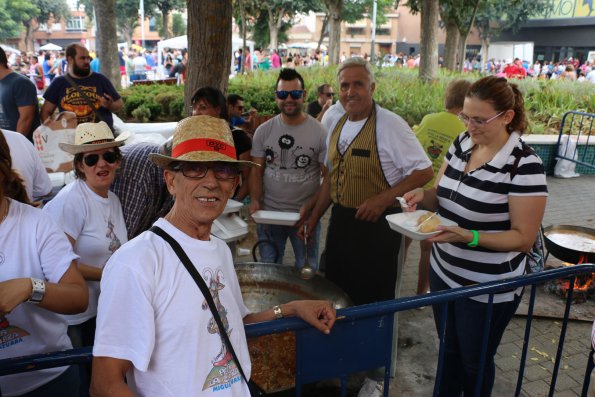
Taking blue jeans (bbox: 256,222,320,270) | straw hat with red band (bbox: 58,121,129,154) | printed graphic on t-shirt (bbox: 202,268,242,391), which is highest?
straw hat with red band (bbox: 58,121,129,154)

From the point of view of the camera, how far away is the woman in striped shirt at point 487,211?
246 cm

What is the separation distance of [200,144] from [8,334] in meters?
1.07

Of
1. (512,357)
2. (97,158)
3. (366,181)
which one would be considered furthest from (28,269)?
(512,357)

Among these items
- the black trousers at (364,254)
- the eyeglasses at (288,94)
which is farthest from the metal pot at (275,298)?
the eyeglasses at (288,94)

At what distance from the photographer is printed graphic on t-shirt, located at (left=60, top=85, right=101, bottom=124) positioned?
555cm

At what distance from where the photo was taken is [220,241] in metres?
1.72

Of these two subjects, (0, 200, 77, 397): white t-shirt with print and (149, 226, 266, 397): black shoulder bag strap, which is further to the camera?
(0, 200, 77, 397): white t-shirt with print

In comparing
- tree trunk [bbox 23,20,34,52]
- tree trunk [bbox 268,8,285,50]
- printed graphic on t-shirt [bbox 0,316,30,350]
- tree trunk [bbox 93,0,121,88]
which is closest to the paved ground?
printed graphic on t-shirt [bbox 0,316,30,350]

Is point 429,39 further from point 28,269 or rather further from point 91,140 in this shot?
point 28,269

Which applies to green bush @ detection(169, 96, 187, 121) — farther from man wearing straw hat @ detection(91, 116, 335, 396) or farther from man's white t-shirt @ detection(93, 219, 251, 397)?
man's white t-shirt @ detection(93, 219, 251, 397)

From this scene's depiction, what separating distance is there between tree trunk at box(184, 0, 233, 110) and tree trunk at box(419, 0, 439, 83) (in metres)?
10.1

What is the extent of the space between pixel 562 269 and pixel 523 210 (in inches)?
14.1

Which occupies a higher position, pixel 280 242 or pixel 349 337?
pixel 349 337

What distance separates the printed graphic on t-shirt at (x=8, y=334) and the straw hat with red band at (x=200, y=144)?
89 cm
